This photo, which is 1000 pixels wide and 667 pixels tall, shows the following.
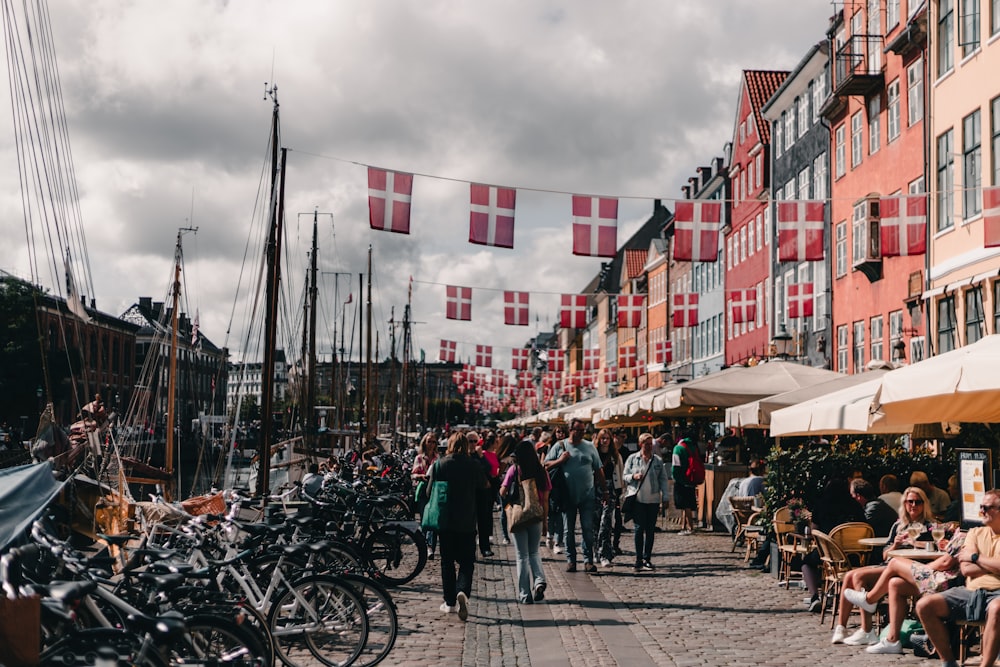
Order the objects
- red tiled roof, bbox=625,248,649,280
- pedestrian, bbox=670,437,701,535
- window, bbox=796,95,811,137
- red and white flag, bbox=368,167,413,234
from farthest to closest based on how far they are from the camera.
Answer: red tiled roof, bbox=625,248,649,280 → window, bbox=796,95,811,137 → pedestrian, bbox=670,437,701,535 → red and white flag, bbox=368,167,413,234

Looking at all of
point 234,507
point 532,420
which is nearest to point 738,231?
point 532,420

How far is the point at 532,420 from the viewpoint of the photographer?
192ft

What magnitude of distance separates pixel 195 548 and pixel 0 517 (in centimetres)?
198

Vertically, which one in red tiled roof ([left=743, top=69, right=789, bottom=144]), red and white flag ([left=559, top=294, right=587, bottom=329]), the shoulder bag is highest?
red tiled roof ([left=743, top=69, right=789, bottom=144])

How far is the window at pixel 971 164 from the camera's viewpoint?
25234mm

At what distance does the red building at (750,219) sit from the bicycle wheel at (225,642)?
4192 centimetres

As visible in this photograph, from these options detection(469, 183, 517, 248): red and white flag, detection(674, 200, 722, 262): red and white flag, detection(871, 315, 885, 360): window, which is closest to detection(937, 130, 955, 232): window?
detection(871, 315, 885, 360): window

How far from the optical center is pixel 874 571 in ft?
35.7

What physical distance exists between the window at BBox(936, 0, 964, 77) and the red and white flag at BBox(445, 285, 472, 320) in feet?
41.2

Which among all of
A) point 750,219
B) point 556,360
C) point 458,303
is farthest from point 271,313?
point 556,360

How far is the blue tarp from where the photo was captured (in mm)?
7259

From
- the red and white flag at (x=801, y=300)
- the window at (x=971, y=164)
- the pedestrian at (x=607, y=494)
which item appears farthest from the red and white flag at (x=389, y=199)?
the red and white flag at (x=801, y=300)

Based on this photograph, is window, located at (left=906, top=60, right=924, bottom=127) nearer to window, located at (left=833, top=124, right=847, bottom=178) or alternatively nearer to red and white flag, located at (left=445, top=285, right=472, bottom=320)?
window, located at (left=833, top=124, right=847, bottom=178)

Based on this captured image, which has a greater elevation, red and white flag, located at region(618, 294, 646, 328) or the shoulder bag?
red and white flag, located at region(618, 294, 646, 328)
